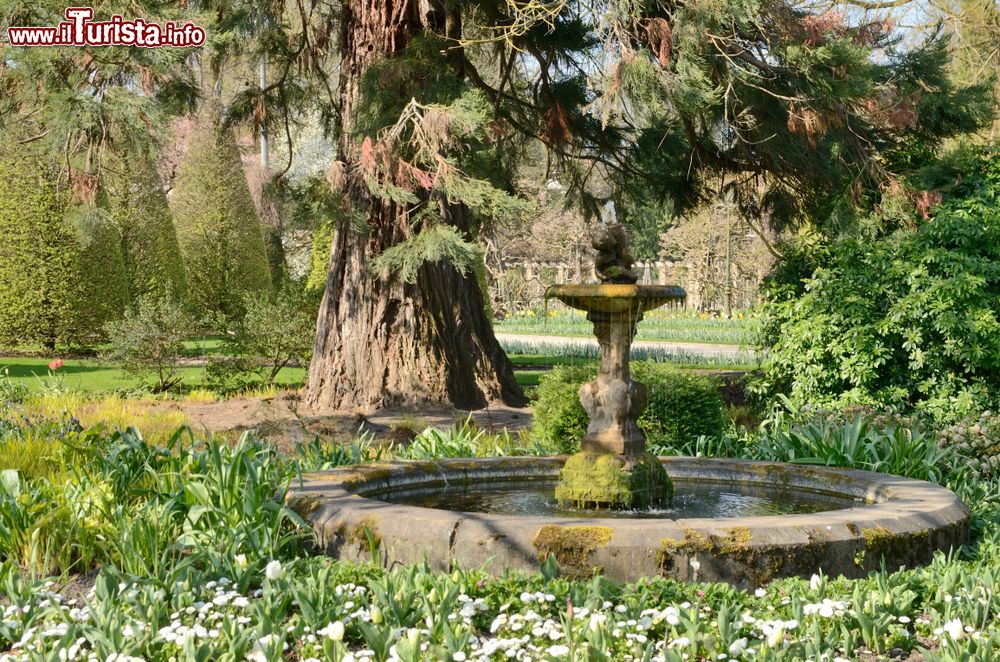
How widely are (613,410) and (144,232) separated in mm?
17529

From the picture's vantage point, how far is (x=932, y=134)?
10859mm

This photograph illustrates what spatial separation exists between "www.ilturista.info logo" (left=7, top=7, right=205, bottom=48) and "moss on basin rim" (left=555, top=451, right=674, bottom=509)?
560 centimetres

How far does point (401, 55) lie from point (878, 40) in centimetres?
503

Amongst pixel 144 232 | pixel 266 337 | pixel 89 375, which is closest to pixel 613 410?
pixel 266 337

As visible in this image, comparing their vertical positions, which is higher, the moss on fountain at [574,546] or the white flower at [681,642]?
the moss on fountain at [574,546]

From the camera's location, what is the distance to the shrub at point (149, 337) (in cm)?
1416

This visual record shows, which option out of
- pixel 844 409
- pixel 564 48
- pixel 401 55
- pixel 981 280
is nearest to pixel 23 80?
pixel 401 55

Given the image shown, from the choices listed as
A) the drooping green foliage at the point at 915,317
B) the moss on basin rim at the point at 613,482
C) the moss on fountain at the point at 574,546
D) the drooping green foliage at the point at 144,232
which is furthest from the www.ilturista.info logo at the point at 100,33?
the drooping green foliage at the point at 144,232

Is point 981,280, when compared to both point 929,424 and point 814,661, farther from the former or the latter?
point 814,661

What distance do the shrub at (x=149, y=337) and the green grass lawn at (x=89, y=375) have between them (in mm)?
378

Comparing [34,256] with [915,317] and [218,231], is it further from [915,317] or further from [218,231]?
[915,317]

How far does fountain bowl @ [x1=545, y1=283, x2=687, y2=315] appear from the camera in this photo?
Answer: 5422 millimetres

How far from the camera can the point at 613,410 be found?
5691mm

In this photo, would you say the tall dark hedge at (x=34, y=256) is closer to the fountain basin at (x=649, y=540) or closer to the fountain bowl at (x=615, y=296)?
the fountain bowl at (x=615, y=296)
